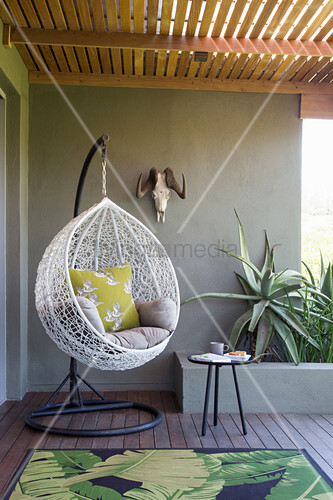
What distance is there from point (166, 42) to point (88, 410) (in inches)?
107

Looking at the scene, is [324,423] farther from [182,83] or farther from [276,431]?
[182,83]

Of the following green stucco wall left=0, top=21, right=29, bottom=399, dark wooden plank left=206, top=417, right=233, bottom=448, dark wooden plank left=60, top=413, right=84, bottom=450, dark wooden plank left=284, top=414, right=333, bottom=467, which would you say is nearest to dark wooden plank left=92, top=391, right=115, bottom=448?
dark wooden plank left=60, top=413, right=84, bottom=450

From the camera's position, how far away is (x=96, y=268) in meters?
4.25

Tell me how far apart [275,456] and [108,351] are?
115cm

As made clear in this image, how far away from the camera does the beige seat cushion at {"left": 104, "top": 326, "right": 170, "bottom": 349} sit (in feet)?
11.3

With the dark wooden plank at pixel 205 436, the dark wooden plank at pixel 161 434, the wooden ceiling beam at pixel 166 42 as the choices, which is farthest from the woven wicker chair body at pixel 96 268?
the wooden ceiling beam at pixel 166 42

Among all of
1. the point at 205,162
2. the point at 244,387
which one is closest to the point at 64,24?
the point at 205,162

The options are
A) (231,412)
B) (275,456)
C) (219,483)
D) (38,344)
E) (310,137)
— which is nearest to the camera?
(219,483)

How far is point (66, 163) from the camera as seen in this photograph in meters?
4.68

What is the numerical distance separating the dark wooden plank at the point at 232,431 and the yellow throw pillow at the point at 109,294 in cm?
93

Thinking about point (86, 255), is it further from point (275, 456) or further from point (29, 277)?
point (275, 456)

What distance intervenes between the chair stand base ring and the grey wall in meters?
0.69

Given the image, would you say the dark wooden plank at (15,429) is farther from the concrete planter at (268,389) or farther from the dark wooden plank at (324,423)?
the dark wooden plank at (324,423)

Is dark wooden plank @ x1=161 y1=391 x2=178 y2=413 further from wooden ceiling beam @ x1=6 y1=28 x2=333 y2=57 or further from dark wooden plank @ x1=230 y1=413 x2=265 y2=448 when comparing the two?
wooden ceiling beam @ x1=6 y1=28 x2=333 y2=57
